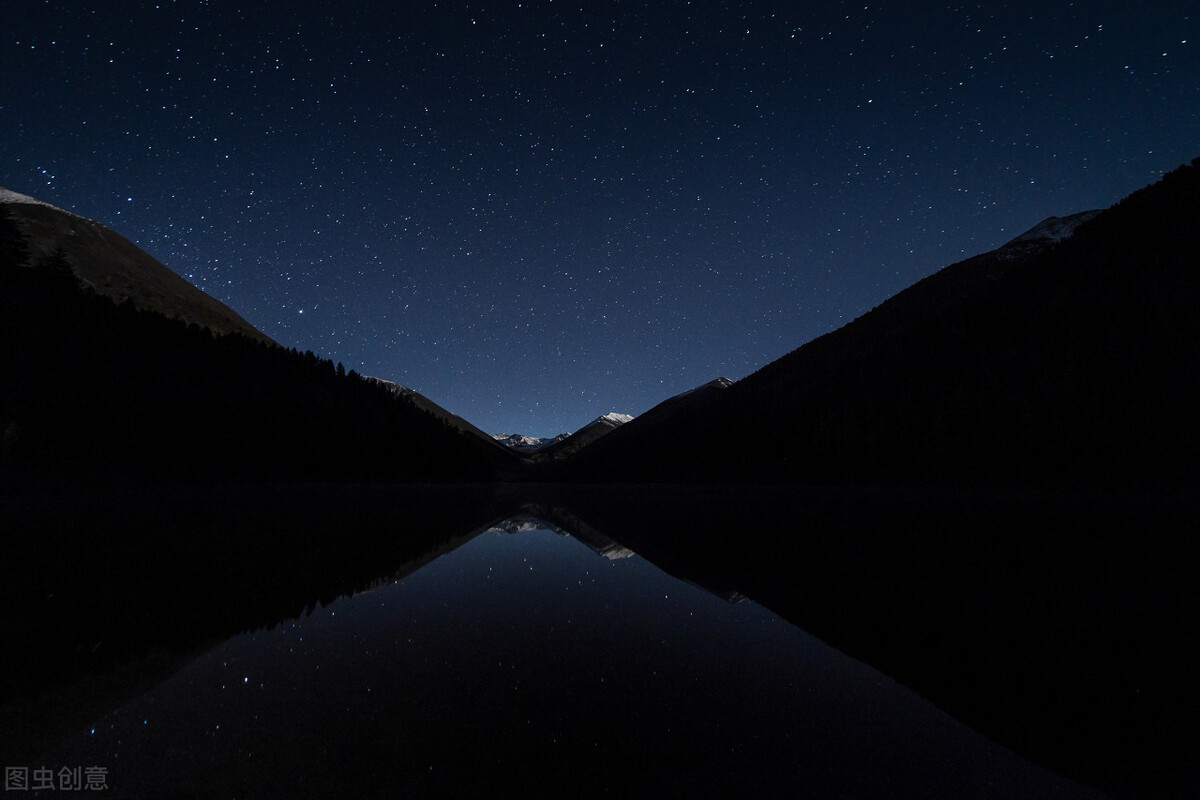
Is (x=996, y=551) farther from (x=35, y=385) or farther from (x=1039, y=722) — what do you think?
(x=35, y=385)

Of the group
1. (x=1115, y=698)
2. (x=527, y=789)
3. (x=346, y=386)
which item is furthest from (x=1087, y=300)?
(x=346, y=386)

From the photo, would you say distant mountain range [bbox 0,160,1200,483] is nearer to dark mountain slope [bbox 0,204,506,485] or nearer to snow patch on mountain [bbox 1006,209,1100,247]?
dark mountain slope [bbox 0,204,506,485]

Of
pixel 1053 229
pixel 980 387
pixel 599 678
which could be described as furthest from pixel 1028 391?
pixel 1053 229

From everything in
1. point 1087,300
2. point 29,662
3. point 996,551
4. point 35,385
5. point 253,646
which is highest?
point 35,385

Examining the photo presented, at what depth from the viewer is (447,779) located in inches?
149

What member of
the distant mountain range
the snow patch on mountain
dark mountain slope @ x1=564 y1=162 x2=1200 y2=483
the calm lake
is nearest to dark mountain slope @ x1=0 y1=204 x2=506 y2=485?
the distant mountain range

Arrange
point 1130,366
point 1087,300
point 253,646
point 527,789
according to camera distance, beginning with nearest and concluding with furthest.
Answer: point 527,789, point 253,646, point 1130,366, point 1087,300

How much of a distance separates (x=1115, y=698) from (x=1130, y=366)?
9191 centimetres

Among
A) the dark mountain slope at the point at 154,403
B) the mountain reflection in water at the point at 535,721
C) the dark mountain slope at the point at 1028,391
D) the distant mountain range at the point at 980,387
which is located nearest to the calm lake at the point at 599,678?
the mountain reflection in water at the point at 535,721

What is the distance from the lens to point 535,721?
493cm

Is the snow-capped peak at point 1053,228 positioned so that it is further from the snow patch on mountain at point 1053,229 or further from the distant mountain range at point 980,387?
the distant mountain range at point 980,387

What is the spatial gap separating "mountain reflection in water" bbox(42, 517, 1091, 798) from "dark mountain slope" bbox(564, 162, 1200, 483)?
78.9 meters

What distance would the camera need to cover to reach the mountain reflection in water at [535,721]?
12.6ft

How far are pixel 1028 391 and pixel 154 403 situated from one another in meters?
134
